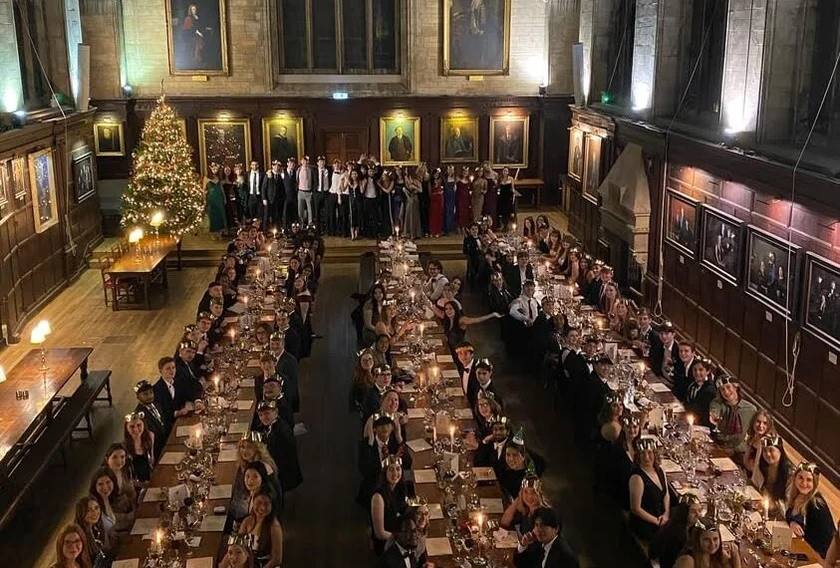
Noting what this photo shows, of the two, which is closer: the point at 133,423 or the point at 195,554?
the point at 195,554

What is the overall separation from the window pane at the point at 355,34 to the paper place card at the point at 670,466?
17.2 metres

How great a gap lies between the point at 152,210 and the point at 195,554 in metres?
13.2

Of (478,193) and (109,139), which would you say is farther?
(109,139)

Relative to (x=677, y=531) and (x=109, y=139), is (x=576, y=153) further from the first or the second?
(x=677, y=531)

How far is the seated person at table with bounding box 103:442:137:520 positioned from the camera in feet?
24.8

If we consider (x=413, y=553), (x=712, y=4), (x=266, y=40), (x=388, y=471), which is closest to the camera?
(x=413, y=553)

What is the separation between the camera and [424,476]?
7961mm

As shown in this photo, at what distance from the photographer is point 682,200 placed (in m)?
14.6

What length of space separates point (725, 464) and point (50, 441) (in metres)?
7.29

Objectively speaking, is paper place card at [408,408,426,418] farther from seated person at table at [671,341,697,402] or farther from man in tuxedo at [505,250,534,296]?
man in tuxedo at [505,250,534,296]

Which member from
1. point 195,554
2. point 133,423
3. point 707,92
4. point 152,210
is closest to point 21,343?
point 152,210

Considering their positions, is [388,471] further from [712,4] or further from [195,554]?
[712,4]

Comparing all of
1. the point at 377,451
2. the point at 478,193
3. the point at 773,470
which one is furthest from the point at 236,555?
the point at 478,193

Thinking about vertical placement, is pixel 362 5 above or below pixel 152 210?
above
